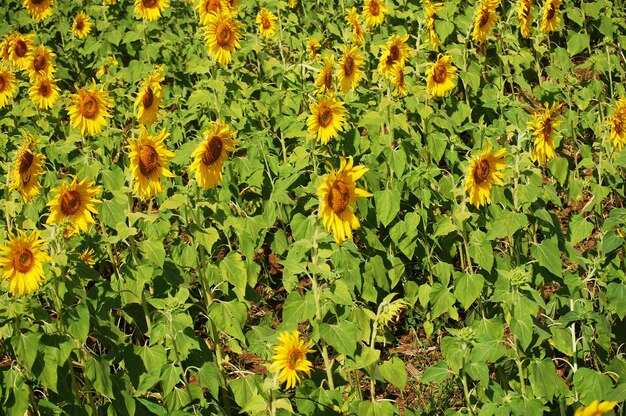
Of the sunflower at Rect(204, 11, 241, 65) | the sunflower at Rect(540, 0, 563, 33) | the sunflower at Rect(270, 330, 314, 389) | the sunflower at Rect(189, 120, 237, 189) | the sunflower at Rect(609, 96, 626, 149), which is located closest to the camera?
the sunflower at Rect(270, 330, 314, 389)

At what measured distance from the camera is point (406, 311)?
5.39m

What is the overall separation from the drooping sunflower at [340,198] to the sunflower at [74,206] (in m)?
1.17

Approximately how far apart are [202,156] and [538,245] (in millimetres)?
1923

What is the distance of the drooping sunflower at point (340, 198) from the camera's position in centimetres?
400

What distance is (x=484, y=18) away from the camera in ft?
21.0

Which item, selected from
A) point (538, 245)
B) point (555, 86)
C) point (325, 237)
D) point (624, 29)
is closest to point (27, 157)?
point (325, 237)

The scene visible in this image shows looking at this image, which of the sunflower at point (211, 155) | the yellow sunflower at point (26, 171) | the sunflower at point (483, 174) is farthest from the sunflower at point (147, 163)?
the sunflower at point (483, 174)

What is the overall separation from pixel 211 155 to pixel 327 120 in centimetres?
80

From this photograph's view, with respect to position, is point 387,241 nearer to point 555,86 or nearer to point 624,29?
point 555,86

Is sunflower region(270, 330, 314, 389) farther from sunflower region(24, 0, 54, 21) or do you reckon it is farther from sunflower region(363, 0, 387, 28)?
sunflower region(24, 0, 54, 21)

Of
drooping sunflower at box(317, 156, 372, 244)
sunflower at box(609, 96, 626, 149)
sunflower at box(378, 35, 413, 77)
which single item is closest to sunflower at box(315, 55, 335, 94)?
sunflower at box(378, 35, 413, 77)

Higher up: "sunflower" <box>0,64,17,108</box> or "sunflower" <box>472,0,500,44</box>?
"sunflower" <box>472,0,500,44</box>

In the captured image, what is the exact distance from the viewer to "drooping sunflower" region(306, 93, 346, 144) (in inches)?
195

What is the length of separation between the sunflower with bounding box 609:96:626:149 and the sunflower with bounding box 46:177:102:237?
324cm
